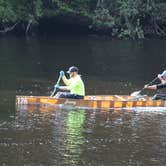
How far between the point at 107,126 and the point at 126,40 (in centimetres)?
4115

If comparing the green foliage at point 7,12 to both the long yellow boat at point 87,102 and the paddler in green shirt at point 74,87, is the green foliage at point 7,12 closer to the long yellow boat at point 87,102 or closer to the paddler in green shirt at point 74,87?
the paddler in green shirt at point 74,87

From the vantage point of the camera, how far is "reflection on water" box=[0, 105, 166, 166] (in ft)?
55.0

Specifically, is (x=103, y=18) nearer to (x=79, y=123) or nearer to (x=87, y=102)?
(x=87, y=102)

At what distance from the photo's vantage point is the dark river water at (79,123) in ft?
55.7

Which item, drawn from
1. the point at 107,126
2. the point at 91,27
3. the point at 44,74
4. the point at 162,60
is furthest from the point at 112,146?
the point at 91,27

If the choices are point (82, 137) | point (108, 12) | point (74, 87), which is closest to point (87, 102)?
point (74, 87)

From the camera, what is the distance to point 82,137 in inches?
754

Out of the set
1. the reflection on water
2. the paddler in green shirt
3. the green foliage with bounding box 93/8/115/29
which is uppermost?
the green foliage with bounding box 93/8/115/29

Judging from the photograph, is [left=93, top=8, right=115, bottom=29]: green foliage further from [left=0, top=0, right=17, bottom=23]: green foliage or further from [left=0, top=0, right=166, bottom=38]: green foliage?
[left=0, top=0, right=17, bottom=23]: green foliage

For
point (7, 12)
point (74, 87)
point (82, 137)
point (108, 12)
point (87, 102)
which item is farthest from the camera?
point (108, 12)

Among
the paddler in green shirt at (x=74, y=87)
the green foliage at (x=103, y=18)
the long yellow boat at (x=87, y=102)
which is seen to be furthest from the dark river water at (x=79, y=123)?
the green foliage at (x=103, y=18)

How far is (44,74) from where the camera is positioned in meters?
33.4

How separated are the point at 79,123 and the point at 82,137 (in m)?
2.15

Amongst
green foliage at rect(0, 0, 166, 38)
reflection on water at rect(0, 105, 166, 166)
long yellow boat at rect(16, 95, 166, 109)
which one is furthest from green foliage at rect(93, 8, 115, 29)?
reflection on water at rect(0, 105, 166, 166)
